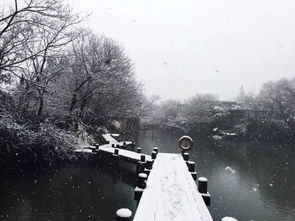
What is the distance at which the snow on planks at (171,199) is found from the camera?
5848 mm

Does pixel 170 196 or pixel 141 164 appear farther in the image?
pixel 141 164

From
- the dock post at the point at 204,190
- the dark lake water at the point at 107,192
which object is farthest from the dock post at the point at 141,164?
the dock post at the point at 204,190

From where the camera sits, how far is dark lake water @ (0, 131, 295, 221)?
10.4 metres

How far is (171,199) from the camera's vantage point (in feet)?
23.2

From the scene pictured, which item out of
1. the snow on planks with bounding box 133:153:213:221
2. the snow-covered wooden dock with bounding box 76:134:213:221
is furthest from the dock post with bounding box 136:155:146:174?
the snow on planks with bounding box 133:153:213:221

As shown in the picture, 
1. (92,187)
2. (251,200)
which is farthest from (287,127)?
(92,187)

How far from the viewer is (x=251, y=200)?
13.6 meters

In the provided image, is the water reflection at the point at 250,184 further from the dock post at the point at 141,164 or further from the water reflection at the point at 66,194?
the water reflection at the point at 66,194

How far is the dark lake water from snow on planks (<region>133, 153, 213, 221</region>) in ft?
9.81

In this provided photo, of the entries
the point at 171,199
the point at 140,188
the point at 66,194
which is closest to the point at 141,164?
the point at 66,194

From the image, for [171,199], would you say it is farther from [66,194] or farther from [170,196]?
[66,194]

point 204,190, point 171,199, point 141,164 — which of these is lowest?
point 141,164

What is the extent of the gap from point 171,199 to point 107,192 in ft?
23.3

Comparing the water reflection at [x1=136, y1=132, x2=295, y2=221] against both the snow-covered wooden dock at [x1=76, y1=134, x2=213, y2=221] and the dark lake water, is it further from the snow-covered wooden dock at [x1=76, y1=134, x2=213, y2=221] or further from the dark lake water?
the snow-covered wooden dock at [x1=76, y1=134, x2=213, y2=221]
